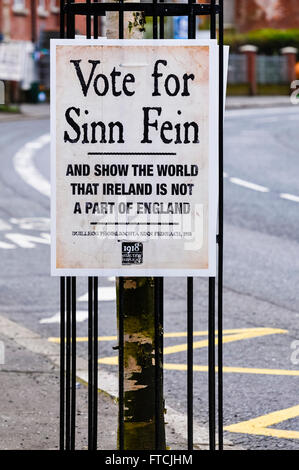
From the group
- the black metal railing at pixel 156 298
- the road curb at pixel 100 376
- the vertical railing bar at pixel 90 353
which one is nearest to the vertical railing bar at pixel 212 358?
the black metal railing at pixel 156 298

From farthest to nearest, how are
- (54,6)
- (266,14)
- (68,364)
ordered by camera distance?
(266,14) < (54,6) < (68,364)

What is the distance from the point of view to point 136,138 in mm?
3877

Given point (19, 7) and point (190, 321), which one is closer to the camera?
point (190, 321)

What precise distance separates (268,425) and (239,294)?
3507 mm

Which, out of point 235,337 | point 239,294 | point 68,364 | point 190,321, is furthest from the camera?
point 239,294

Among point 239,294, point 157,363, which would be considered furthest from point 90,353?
point 239,294

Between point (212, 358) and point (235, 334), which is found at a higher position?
point (212, 358)

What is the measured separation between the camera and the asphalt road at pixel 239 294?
6352 millimetres

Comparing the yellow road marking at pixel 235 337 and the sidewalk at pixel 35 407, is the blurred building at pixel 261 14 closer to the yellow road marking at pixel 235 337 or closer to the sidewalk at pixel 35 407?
the yellow road marking at pixel 235 337

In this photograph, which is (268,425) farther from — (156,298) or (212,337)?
(156,298)

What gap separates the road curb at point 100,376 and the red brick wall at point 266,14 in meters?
59.2
